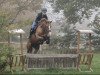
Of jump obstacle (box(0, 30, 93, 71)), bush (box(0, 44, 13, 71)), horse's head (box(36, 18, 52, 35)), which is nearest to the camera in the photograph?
bush (box(0, 44, 13, 71))

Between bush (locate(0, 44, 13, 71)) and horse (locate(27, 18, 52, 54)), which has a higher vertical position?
horse (locate(27, 18, 52, 54))

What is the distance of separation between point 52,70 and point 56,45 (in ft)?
45.5

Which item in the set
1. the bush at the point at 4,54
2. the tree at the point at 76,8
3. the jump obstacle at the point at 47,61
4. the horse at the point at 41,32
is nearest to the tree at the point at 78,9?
the tree at the point at 76,8

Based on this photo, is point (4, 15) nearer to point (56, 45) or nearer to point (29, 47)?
point (29, 47)

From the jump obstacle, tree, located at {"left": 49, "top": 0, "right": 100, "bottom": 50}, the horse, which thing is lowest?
the jump obstacle

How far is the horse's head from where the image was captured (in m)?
16.2

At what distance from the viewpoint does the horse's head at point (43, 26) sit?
1616 centimetres

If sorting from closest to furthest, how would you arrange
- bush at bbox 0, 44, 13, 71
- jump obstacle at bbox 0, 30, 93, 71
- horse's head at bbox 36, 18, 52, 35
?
bush at bbox 0, 44, 13, 71 < jump obstacle at bbox 0, 30, 93, 71 < horse's head at bbox 36, 18, 52, 35

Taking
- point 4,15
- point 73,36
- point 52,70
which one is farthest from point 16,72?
point 73,36

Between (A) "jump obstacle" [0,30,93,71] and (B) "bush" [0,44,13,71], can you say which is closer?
(B) "bush" [0,44,13,71]

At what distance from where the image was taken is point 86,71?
1616 cm

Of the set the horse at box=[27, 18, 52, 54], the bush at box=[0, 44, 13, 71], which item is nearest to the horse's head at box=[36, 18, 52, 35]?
the horse at box=[27, 18, 52, 54]

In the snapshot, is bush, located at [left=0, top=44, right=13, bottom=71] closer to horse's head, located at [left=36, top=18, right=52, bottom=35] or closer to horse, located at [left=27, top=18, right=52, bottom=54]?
horse, located at [left=27, top=18, right=52, bottom=54]

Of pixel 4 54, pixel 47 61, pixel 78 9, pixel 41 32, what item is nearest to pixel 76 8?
pixel 78 9
